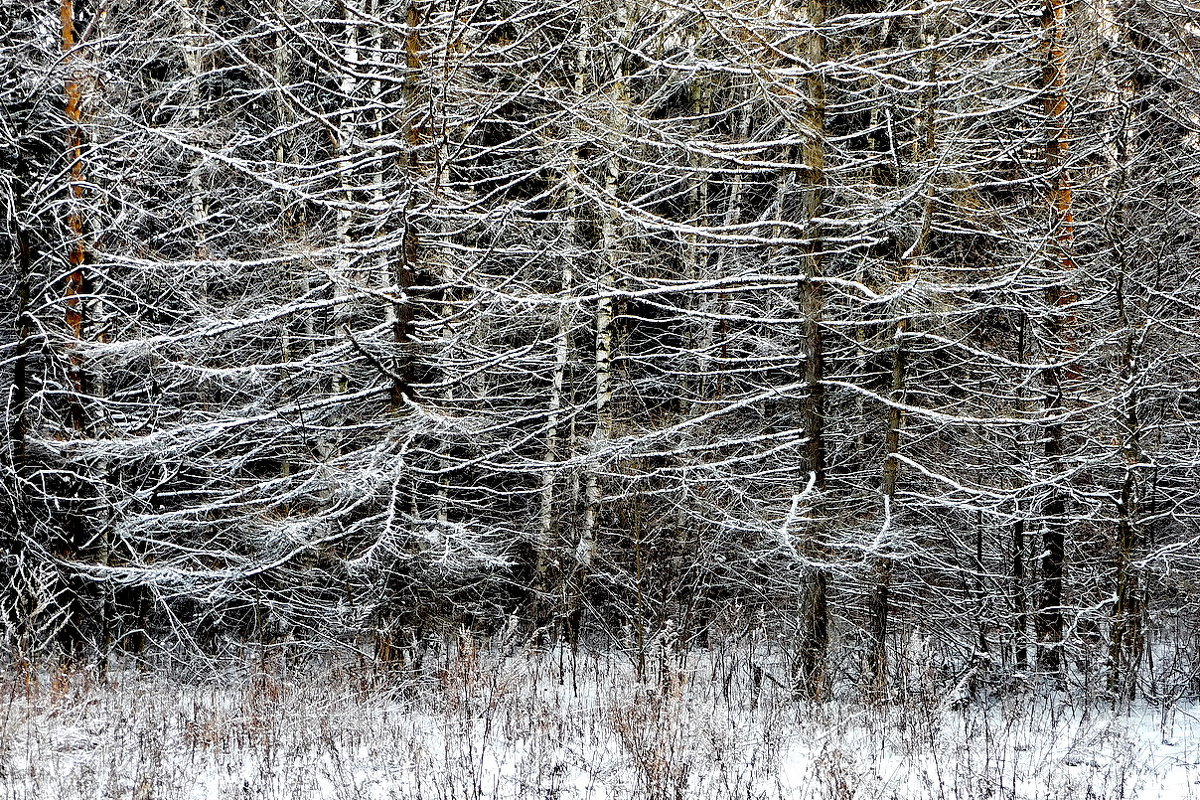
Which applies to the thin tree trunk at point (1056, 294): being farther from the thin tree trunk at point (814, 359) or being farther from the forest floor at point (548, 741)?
the thin tree trunk at point (814, 359)

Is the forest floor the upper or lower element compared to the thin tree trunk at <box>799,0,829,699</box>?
lower

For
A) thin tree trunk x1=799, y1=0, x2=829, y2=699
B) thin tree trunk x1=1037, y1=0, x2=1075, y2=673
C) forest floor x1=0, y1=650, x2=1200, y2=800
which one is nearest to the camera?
forest floor x1=0, y1=650, x2=1200, y2=800

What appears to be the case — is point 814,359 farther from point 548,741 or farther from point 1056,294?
point 548,741

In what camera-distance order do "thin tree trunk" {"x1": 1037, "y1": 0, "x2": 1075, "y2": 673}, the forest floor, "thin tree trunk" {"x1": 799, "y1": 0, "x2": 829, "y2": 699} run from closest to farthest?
1. the forest floor
2. "thin tree trunk" {"x1": 799, "y1": 0, "x2": 829, "y2": 699}
3. "thin tree trunk" {"x1": 1037, "y1": 0, "x2": 1075, "y2": 673}

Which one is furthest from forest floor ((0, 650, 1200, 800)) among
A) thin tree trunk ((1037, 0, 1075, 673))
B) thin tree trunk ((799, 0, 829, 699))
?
thin tree trunk ((1037, 0, 1075, 673))

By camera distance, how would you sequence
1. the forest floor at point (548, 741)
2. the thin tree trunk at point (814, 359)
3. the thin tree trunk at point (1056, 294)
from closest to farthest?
the forest floor at point (548, 741), the thin tree trunk at point (814, 359), the thin tree trunk at point (1056, 294)

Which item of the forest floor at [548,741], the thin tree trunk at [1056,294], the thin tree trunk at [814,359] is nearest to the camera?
the forest floor at [548,741]

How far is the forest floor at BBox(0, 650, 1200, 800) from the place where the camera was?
5.61m

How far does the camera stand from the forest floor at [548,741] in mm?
5609

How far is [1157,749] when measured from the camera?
6.67 m

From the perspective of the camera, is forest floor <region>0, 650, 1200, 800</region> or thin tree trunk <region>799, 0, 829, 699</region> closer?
forest floor <region>0, 650, 1200, 800</region>

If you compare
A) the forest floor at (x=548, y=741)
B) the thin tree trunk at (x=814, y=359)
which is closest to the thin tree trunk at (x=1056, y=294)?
the forest floor at (x=548, y=741)

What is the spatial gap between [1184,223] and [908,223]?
2345 mm

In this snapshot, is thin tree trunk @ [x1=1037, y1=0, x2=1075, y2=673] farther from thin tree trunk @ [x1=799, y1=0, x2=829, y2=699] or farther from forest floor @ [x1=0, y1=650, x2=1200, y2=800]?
thin tree trunk @ [x1=799, y1=0, x2=829, y2=699]
